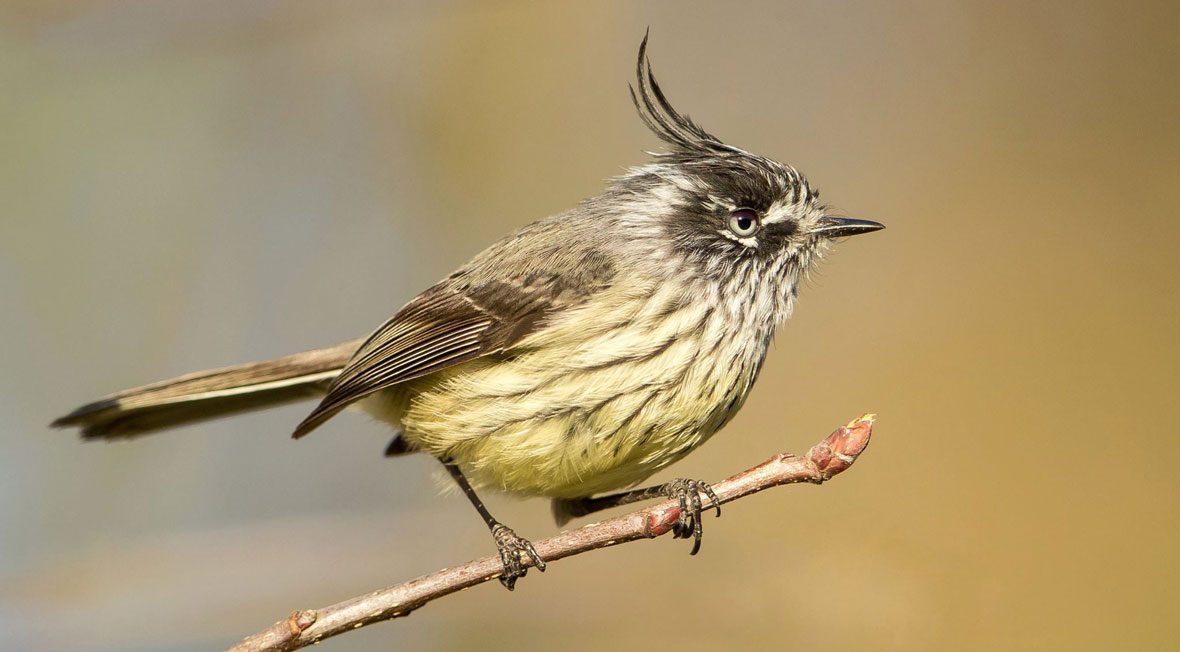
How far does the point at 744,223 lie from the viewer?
393 centimetres

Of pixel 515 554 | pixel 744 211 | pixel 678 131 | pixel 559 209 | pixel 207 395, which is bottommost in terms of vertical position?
pixel 515 554

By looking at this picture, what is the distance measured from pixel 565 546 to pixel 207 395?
1.98m

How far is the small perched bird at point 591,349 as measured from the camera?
342cm

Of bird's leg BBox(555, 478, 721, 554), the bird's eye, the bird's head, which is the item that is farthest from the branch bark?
the bird's eye

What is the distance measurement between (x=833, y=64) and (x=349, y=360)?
10.8ft

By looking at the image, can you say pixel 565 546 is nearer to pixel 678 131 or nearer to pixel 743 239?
pixel 743 239

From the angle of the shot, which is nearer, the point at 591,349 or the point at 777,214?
the point at 591,349

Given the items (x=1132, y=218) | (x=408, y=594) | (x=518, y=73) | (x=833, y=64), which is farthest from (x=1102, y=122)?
(x=408, y=594)

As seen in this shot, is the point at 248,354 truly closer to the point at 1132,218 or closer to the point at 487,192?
the point at 487,192

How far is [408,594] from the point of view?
9.20 ft

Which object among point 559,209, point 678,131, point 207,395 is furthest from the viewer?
point 559,209

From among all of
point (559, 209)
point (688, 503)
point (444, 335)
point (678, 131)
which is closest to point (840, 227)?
point (678, 131)

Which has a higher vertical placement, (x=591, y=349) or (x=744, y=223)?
(x=744, y=223)

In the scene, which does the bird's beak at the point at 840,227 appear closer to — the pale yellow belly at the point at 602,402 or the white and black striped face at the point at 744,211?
the white and black striped face at the point at 744,211
